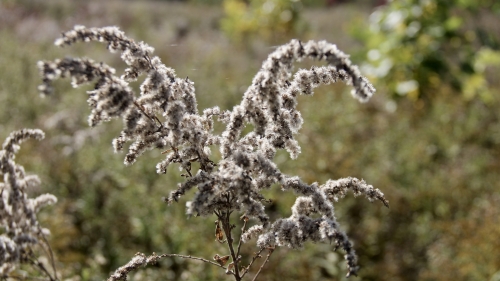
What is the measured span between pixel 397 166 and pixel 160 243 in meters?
3.04

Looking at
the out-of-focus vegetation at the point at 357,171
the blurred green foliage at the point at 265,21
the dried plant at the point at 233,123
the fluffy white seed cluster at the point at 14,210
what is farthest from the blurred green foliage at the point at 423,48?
the fluffy white seed cluster at the point at 14,210

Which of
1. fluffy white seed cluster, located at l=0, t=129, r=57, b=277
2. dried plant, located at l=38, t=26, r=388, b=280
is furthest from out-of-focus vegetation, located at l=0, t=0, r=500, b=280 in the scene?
dried plant, located at l=38, t=26, r=388, b=280

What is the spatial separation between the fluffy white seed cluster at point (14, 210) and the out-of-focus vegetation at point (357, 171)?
2.75 feet

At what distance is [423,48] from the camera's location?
7.67 metres

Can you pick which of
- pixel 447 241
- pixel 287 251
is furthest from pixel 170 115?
pixel 447 241

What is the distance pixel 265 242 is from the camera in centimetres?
145

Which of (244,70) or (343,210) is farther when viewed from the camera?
(244,70)

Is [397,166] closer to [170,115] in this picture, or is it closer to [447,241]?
[447,241]

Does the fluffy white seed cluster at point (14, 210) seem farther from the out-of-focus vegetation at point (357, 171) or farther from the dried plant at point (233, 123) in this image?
the out-of-focus vegetation at point (357, 171)

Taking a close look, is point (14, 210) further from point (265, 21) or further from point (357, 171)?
point (265, 21)

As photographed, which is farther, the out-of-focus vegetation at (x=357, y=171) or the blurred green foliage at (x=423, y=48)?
the blurred green foliage at (x=423, y=48)

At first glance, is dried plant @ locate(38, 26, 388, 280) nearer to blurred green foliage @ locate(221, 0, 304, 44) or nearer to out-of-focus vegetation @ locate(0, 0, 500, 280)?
out-of-focus vegetation @ locate(0, 0, 500, 280)

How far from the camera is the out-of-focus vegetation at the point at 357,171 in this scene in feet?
13.1

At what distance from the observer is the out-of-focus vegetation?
3979mm
